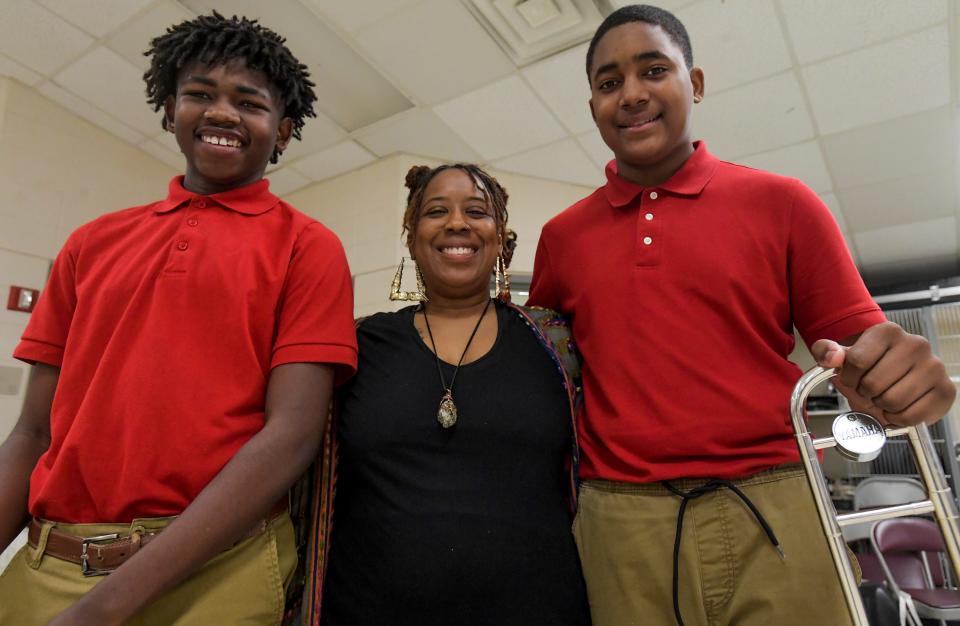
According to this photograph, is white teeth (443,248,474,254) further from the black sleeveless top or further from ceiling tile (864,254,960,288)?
ceiling tile (864,254,960,288)

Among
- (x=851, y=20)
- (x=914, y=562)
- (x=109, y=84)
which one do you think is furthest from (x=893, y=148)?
(x=109, y=84)

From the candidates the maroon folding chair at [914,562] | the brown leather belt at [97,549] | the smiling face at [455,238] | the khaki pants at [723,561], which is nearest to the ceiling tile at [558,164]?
the smiling face at [455,238]

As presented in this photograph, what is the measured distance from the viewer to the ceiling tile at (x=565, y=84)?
292cm

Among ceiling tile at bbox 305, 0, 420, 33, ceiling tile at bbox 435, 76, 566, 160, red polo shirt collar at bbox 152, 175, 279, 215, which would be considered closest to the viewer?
red polo shirt collar at bbox 152, 175, 279, 215

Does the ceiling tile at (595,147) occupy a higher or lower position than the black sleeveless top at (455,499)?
higher

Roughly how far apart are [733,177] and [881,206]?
12.9ft

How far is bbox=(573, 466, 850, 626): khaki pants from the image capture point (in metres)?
0.92

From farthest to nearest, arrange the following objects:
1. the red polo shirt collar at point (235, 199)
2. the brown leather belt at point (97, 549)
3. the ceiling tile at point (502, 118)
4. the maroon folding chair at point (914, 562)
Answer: the ceiling tile at point (502, 118)
the maroon folding chair at point (914, 562)
the red polo shirt collar at point (235, 199)
the brown leather belt at point (97, 549)

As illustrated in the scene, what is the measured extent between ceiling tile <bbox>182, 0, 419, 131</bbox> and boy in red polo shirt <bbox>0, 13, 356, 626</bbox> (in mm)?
1723

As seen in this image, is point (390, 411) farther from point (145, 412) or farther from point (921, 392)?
point (921, 392)

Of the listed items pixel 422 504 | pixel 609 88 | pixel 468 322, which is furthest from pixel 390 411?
pixel 609 88

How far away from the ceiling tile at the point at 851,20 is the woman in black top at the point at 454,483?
2227mm

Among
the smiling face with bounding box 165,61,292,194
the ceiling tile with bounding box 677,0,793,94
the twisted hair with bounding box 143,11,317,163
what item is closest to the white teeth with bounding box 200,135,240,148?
the smiling face with bounding box 165,61,292,194

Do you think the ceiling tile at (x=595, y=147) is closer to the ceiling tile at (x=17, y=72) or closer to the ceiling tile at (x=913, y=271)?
the ceiling tile at (x=17, y=72)
